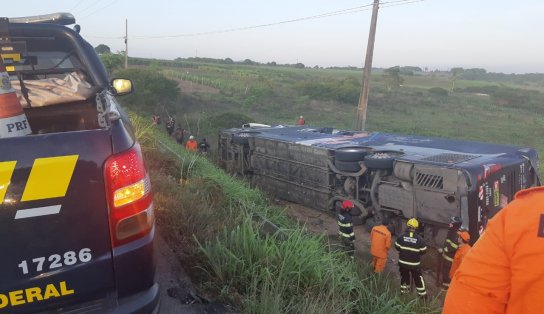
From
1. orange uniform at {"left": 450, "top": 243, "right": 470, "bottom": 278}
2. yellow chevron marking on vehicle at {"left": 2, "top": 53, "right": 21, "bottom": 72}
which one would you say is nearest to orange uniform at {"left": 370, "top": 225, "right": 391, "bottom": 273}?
orange uniform at {"left": 450, "top": 243, "right": 470, "bottom": 278}

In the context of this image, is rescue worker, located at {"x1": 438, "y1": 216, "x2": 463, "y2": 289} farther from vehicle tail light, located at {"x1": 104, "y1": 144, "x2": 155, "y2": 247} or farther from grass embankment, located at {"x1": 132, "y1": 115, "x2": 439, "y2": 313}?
vehicle tail light, located at {"x1": 104, "y1": 144, "x2": 155, "y2": 247}

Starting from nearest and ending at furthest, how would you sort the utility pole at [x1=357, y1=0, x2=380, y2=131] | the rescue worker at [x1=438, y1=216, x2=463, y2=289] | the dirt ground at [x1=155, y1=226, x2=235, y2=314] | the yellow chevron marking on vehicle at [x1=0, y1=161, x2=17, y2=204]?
the yellow chevron marking on vehicle at [x1=0, y1=161, x2=17, y2=204]
the dirt ground at [x1=155, y1=226, x2=235, y2=314]
the rescue worker at [x1=438, y1=216, x2=463, y2=289]
the utility pole at [x1=357, y1=0, x2=380, y2=131]

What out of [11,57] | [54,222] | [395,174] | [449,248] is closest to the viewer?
[54,222]

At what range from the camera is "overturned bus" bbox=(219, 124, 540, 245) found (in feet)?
22.7

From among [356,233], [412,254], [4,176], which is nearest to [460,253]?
[412,254]

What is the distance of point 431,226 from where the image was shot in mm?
7324

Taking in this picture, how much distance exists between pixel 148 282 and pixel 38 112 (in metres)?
1.36

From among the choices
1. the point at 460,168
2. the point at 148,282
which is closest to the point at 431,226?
the point at 460,168

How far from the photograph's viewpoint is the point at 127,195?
182cm

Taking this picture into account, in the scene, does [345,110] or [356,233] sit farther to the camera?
[345,110]

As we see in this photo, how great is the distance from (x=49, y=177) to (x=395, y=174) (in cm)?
686

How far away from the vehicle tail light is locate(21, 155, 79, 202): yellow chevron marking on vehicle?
0.15 metres

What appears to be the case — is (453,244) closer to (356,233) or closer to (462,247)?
(462,247)

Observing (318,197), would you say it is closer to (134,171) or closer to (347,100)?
(134,171)
